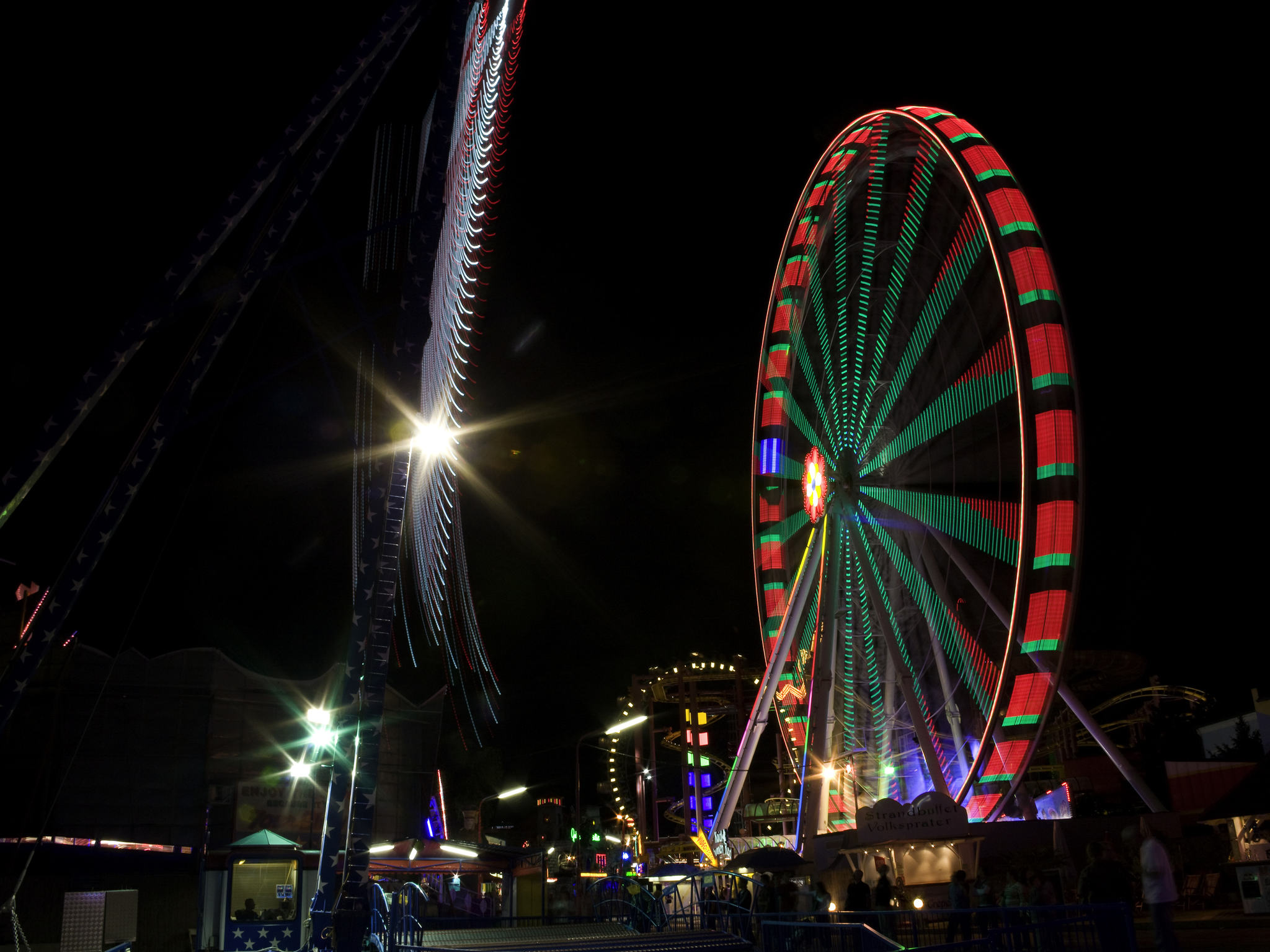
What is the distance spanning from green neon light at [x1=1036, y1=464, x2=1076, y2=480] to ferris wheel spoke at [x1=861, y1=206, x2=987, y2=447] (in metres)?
4.48

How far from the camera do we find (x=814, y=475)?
983 inches

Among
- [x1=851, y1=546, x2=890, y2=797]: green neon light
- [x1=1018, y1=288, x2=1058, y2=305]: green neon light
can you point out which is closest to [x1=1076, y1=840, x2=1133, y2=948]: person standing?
[x1=1018, y1=288, x2=1058, y2=305]: green neon light

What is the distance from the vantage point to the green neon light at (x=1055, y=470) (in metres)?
16.4

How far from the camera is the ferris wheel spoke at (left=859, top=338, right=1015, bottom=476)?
18281 millimetres

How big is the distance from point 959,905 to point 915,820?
429 centimetres

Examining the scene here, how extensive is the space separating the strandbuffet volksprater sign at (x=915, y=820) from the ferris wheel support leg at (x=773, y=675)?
5.80 meters

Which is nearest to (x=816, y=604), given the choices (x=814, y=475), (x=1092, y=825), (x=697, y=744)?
(x=814, y=475)

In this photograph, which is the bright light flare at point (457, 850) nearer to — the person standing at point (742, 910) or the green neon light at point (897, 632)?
the person standing at point (742, 910)

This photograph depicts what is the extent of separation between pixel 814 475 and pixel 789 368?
387 centimetres

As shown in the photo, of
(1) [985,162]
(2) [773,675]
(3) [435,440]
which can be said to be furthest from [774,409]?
(3) [435,440]

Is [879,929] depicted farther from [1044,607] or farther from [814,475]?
[814,475]

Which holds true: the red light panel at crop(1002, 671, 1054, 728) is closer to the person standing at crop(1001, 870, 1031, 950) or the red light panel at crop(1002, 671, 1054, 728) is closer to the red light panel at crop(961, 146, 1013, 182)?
the person standing at crop(1001, 870, 1031, 950)

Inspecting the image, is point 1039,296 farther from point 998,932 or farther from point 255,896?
point 255,896

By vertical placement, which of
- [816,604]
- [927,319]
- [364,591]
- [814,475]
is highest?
[927,319]
